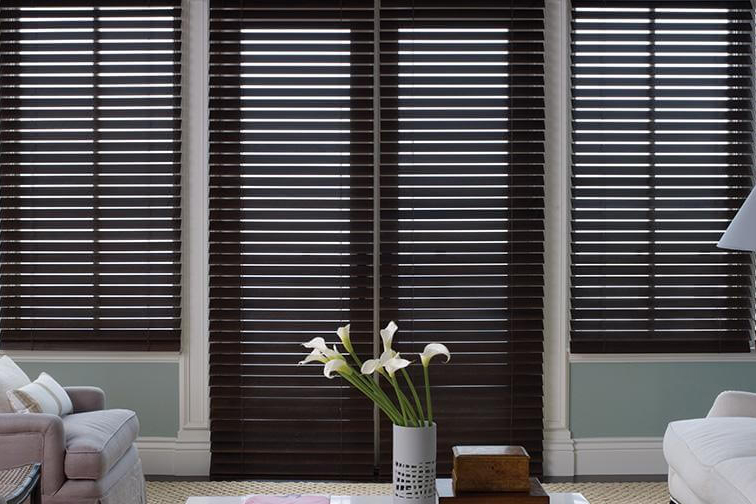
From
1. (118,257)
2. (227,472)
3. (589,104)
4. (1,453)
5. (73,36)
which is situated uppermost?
(73,36)

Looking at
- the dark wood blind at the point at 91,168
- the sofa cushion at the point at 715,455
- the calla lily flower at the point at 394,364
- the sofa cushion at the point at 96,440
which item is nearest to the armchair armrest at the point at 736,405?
the sofa cushion at the point at 715,455

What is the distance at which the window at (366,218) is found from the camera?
413 centimetres

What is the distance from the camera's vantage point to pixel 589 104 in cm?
414

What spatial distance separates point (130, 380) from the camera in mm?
4168

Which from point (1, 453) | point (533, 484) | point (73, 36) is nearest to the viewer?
point (533, 484)

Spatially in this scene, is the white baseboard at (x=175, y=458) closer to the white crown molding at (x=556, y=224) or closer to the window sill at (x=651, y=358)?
the white crown molding at (x=556, y=224)

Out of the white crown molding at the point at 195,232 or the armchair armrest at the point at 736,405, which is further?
the white crown molding at the point at 195,232

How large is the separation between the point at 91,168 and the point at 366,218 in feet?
4.70

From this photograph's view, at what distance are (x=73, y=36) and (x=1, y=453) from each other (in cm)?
219

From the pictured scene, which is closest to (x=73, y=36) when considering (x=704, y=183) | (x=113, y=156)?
(x=113, y=156)

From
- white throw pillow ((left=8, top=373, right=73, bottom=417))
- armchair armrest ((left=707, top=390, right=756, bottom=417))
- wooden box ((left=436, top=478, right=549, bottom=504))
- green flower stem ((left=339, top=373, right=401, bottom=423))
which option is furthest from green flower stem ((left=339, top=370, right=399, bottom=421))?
armchair armrest ((left=707, top=390, right=756, bottom=417))

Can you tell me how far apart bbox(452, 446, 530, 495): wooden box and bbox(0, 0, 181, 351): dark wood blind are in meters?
2.11

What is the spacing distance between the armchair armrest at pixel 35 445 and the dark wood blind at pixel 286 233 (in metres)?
1.19

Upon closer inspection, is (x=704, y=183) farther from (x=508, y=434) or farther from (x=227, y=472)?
(x=227, y=472)
